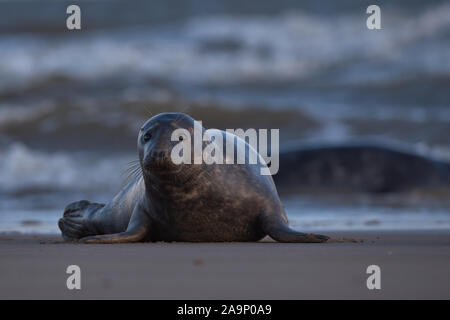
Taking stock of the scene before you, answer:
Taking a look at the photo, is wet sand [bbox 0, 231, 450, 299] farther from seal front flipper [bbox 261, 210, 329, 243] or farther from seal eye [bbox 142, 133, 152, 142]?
seal eye [bbox 142, 133, 152, 142]

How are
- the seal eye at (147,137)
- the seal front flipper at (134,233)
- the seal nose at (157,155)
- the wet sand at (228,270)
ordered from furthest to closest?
the seal front flipper at (134,233)
the seal eye at (147,137)
the seal nose at (157,155)
the wet sand at (228,270)

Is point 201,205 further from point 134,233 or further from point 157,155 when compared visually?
point 157,155

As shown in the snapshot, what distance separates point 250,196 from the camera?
739cm

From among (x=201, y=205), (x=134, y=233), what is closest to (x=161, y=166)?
(x=201, y=205)

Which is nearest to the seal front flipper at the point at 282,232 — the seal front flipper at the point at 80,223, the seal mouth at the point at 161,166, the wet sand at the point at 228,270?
the wet sand at the point at 228,270

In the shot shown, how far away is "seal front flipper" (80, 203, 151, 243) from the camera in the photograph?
285 inches

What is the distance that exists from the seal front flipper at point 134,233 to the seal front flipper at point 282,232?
1.05 meters

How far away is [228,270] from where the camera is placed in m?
4.72

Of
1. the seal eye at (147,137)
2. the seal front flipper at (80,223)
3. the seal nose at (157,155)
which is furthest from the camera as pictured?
the seal front flipper at (80,223)

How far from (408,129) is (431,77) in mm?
2851

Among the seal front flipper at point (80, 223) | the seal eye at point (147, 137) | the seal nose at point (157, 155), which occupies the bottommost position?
Result: the seal front flipper at point (80, 223)

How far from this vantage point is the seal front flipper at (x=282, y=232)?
22.9ft

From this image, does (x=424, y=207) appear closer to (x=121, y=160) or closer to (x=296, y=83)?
(x=121, y=160)

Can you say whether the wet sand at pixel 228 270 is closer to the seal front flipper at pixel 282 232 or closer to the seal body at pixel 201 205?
the seal front flipper at pixel 282 232
